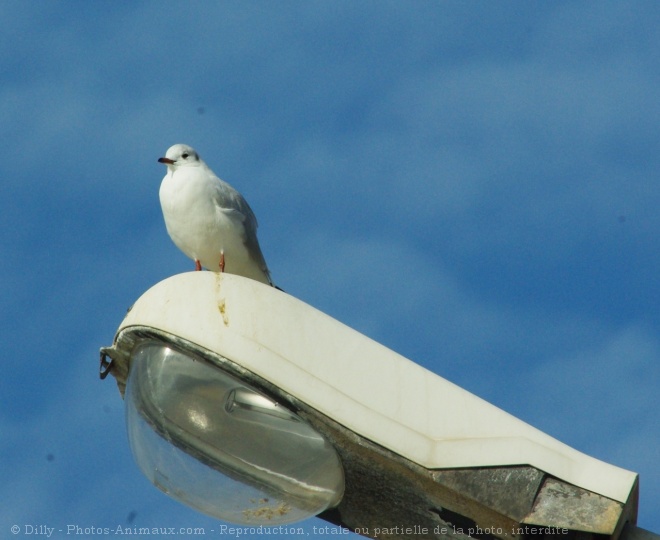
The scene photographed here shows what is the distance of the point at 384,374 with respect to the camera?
315 centimetres

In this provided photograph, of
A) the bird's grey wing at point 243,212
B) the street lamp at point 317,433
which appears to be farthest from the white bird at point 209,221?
the street lamp at point 317,433

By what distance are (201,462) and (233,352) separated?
0.50 meters

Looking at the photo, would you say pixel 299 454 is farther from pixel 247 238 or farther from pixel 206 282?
pixel 247 238

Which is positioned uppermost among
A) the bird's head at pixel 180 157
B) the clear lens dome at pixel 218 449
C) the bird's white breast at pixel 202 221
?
the bird's head at pixel 180 157

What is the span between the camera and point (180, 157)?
7586 mm

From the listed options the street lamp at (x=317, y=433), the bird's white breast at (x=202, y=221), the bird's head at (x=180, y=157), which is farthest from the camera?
the bird's head at (x=180, y=157)

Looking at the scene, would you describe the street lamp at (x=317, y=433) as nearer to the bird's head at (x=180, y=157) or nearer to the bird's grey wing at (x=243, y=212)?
the bird's grey wing at (x=243, y=212)

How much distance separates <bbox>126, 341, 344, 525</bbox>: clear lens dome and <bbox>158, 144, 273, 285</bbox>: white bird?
141 inches

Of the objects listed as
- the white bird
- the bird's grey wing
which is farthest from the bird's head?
the bird's grey wing

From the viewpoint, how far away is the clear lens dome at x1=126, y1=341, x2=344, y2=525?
338 cm

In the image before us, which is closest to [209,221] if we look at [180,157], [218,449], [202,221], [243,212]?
[202,221]

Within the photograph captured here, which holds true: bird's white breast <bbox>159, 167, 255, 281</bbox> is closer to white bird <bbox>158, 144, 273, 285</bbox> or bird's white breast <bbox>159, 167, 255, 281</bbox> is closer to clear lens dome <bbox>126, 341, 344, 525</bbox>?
white bird <bbox>158, 144, 273, 285</bbox>

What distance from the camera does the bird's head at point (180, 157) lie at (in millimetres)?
7535

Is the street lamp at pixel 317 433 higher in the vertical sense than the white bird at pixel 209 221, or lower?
lower
